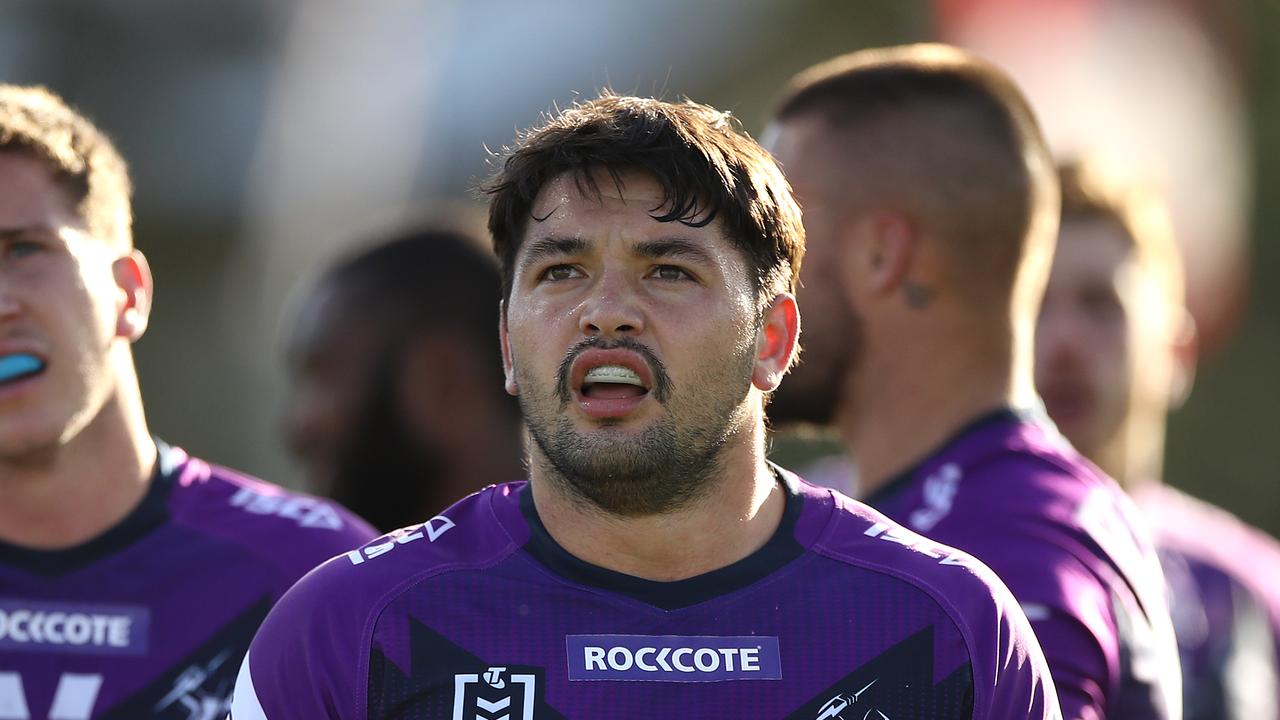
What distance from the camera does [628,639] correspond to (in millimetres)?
3256

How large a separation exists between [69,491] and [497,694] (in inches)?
57.1

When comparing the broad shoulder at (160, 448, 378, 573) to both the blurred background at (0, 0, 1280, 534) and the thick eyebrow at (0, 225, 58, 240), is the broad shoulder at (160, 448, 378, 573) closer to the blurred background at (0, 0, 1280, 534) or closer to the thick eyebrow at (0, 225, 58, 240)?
the thick eyebrow at (0, 225, 58, 240)

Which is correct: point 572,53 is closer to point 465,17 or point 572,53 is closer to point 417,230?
point 465,17

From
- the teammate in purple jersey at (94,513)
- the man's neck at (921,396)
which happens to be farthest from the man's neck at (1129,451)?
the teammate in purple jersey at (94,513)

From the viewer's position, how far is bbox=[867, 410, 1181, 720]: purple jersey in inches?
149

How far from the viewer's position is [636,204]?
11.0 feet

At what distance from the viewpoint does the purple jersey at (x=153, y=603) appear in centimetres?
389

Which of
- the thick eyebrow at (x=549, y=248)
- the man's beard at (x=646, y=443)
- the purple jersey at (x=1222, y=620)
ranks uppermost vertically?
the thick eyebrow at (x=549, y=248)

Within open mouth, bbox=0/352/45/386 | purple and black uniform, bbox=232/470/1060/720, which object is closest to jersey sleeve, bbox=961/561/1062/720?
purple and black uniform, bbox=232/470/1060/720

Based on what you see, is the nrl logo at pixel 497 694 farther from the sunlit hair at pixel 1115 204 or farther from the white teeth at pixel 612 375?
the sunlit hair at pixel 1115 204

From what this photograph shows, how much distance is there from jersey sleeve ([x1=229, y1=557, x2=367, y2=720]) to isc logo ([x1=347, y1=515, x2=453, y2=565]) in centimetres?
9

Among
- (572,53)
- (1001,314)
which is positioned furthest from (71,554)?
(572,53)

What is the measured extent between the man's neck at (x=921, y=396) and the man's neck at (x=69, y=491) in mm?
1947

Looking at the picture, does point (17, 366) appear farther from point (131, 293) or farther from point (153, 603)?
point (153, 603)
